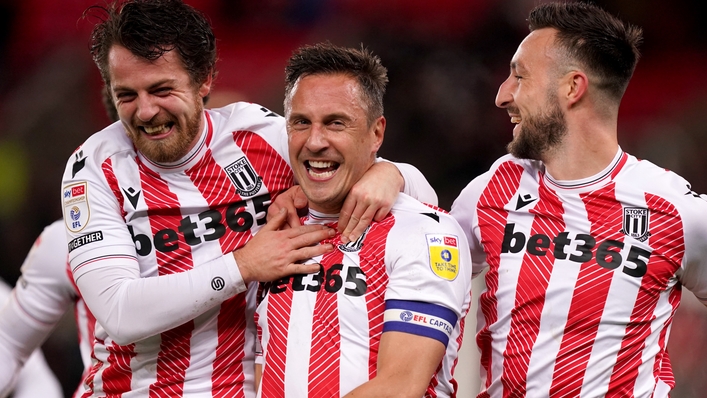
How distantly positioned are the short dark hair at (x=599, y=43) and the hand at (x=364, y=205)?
98cm

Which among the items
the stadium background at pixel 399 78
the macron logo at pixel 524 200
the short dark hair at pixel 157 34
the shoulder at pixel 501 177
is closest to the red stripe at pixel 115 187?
the short dark hair at pixel 157 34

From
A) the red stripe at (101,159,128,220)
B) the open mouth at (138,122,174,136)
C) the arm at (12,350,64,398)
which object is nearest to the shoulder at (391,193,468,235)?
the open mouth at (138,122,174,136)

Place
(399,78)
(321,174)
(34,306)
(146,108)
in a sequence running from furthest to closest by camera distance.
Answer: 1. (399,78)
2. (34,306)
3. (146,108)
4. (321,174)

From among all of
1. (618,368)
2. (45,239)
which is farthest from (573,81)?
(45,239)

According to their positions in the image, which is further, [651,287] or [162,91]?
[162,91]

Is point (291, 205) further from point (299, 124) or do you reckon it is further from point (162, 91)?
point (162, 91)

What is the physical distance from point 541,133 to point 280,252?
112 centimetres

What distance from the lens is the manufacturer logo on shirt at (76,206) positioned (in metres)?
2.98

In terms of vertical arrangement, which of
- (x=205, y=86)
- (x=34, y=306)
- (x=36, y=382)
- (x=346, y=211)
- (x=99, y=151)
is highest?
(x=205, y=86)

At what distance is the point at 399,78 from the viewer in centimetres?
646

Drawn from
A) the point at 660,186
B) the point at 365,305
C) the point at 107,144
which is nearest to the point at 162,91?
the point at 107,144

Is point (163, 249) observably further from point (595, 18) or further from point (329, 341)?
point (595, 18)

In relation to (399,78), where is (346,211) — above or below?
below

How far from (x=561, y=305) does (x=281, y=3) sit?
4.44 m
